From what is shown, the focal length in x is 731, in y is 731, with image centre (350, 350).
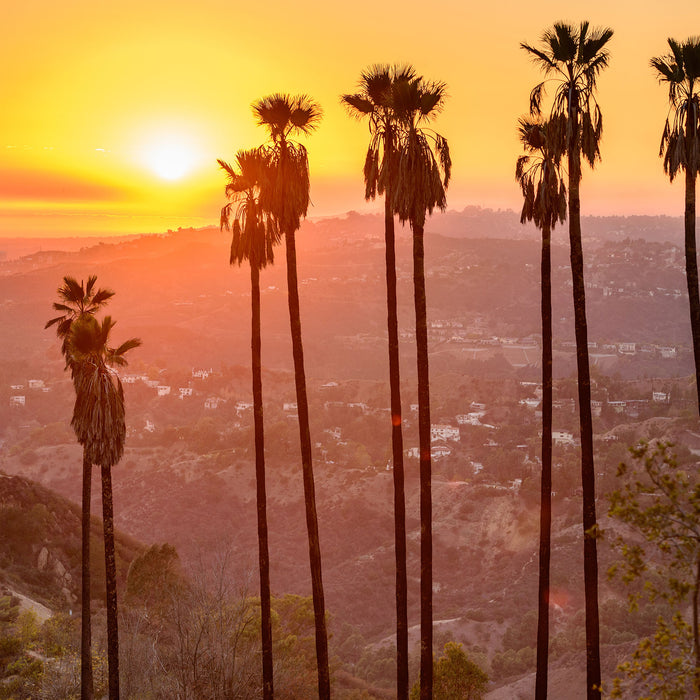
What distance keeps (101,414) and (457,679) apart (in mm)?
19666

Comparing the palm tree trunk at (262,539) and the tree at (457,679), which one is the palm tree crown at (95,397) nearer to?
the palm tree trunk at (262,539)

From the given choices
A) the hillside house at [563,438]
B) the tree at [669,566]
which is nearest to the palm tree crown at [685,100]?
the tree at [669,566]

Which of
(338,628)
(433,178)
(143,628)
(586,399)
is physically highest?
(433,178)

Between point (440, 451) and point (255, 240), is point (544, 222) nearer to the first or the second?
point (255, 240)

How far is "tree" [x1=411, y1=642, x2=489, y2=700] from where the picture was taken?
30688 millimetres

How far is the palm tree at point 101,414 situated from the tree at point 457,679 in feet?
49.2

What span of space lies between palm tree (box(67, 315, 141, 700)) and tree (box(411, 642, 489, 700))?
49.2 ft

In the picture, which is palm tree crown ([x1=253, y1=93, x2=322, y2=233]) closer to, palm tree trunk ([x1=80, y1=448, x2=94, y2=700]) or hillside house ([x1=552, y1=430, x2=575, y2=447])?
palm tree trunk ([x1=80, y1=448, x2=94, y2=700])

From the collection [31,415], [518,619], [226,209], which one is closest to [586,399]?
[226,209]

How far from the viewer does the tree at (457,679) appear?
30.7 meters

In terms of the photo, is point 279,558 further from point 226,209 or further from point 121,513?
point 226,209

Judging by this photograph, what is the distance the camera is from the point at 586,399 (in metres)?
17.4

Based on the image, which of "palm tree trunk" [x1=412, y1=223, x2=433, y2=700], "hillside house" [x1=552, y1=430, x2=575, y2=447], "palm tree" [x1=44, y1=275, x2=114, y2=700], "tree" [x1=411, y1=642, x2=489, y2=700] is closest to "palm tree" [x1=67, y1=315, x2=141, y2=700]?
"palm tree" [x1=44, y1=275, x2=114, y2=700]

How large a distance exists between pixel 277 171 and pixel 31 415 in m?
190
